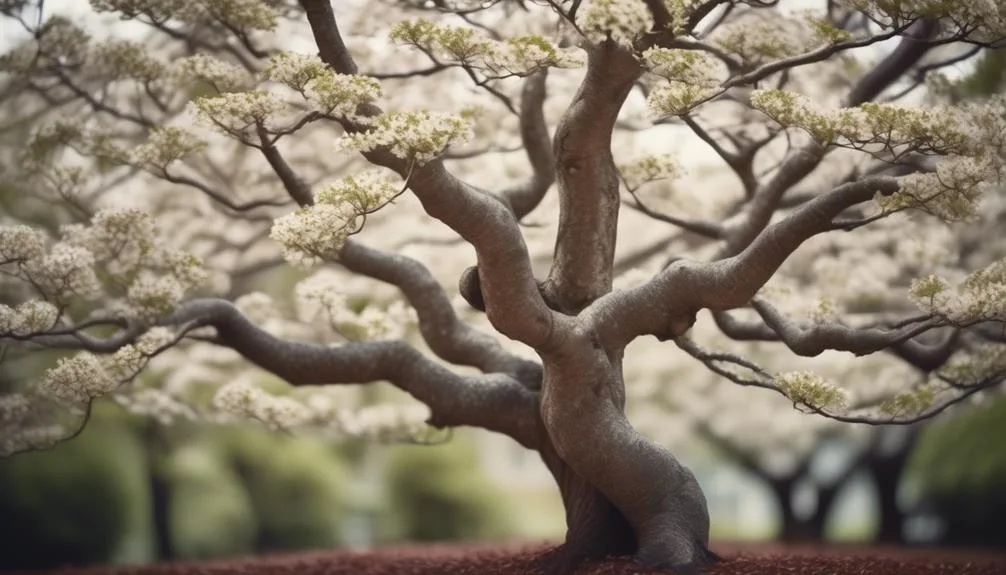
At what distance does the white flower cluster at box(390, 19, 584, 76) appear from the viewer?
457 centimetres

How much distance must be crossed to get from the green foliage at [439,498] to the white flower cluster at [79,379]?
806 centimetres

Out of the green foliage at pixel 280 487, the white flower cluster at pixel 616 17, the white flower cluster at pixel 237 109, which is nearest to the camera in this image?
the white flower cluster at pixel 616 17

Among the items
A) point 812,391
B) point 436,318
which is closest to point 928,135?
point 812,391

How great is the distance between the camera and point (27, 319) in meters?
5.39

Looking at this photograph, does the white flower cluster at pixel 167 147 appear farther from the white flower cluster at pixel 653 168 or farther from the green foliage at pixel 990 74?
the green foliage at pixel 990 74

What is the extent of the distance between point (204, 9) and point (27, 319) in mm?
2055

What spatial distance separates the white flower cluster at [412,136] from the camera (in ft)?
14.2

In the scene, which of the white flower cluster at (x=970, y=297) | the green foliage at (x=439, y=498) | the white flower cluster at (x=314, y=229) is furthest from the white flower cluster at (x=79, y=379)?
the green foliage at (x=439, y=498)

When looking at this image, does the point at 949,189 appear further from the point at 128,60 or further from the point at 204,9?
the point at 128,60

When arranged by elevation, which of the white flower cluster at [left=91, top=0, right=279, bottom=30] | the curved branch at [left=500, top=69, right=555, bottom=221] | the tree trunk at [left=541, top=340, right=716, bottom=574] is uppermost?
the white flower cluster at [left=91, top=0, right=279, bottom=30]

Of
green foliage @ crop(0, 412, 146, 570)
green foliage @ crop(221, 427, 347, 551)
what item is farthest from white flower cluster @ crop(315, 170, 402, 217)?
green foliage @ crop(221, 427, 347, 551)

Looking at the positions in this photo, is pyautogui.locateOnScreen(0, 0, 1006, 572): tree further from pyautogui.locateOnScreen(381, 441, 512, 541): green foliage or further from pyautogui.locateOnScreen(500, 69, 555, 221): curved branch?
pyautogui.locateOnScreen(381, 441, 512, 541): green foliage

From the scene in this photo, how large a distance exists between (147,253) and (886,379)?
372 inches

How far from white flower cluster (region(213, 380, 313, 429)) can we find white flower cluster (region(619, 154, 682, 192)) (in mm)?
2903
